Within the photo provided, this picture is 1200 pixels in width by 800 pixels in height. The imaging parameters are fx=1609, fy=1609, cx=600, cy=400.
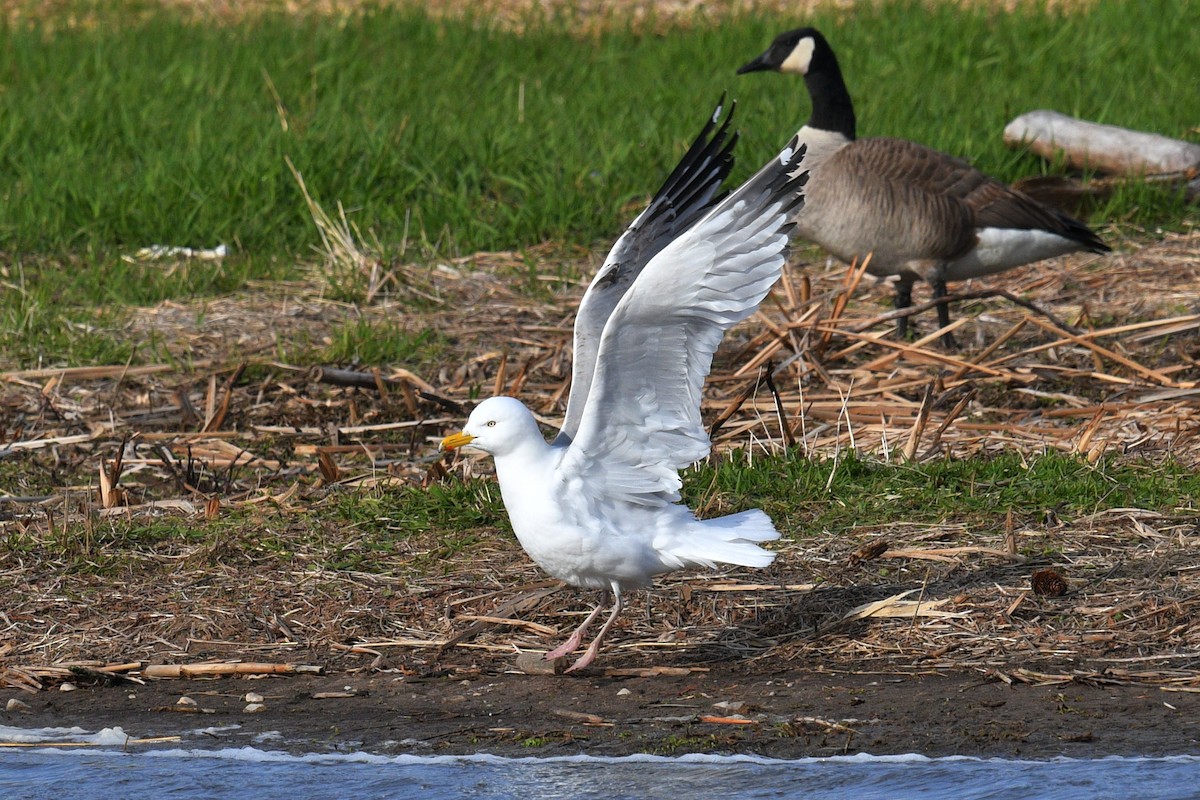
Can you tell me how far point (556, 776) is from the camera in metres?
3.90

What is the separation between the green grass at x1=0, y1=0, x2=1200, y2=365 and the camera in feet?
30.8

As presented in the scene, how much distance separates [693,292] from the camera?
4195 millimetres

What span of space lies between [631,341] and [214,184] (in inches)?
234

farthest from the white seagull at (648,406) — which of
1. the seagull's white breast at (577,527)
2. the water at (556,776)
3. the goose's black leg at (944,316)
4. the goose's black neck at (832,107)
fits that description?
the goose's black neck at (832,107)

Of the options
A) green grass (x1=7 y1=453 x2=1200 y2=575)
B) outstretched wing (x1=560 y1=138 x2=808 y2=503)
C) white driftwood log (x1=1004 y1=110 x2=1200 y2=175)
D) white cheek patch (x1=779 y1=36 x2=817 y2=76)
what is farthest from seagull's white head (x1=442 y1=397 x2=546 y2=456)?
white driftwood log (x1=1004 y1=110 x2=1200 y2=175)

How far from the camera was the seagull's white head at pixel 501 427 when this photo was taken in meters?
4.60

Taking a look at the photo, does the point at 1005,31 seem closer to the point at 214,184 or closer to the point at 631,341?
the point at 214,184

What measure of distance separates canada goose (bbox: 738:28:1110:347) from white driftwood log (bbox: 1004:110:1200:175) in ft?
5.83

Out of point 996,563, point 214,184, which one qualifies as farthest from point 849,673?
point 214,184

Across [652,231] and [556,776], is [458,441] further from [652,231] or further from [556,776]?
[556,776]

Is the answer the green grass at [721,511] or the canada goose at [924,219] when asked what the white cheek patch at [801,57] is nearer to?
the canada goose at [924,219]

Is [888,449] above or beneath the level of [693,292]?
beneath

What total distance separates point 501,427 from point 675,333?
2.01 feet

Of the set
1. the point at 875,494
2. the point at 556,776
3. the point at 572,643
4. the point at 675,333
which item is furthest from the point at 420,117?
the point at 556,776
